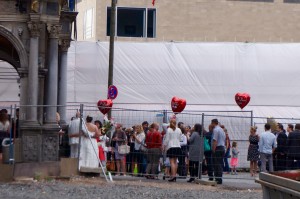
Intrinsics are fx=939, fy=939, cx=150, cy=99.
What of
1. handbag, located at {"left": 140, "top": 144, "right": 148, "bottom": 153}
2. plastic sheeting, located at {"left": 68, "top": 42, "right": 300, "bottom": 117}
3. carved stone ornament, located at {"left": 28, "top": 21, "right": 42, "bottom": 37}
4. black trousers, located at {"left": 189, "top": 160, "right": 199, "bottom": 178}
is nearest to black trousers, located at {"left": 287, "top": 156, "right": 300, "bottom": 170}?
black trousers, located at {"left": 189, "top": 160, "right": 199, "bottom": 178}

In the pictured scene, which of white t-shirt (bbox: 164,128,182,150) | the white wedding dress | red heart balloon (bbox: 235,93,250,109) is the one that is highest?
red heart balloon (bbox: 235,93,250,109)

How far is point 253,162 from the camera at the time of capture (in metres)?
26.0

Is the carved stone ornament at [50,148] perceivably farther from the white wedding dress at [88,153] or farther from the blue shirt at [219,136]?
the blue shirt at [219,136]

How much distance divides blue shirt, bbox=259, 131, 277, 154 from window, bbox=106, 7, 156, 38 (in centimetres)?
1984

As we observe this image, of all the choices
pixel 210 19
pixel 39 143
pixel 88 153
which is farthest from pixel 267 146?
pixel 210 19

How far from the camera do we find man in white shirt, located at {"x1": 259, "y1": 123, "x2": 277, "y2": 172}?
24734 millimetres

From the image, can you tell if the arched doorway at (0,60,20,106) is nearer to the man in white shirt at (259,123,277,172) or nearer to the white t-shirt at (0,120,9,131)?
the white t-shirt at (0,120,9,131)

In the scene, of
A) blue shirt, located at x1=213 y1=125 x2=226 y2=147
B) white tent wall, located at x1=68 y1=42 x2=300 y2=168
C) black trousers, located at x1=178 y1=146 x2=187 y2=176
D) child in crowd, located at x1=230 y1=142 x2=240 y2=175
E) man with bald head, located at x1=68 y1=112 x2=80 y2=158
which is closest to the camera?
man with bald head, located at x1=68 y1=112 x2=80 y2=158

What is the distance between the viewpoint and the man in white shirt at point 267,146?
24734 millimetres

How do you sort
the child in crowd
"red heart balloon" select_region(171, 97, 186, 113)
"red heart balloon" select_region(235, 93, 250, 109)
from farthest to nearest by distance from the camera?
"red heart balloon" select_region(235, 93, 250, 109) → "red heart balloon" select_region(171, 97, 186, 113) → the child in crowd

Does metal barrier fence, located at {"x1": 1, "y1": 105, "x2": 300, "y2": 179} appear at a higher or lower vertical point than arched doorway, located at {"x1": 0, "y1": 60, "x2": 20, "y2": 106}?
lower

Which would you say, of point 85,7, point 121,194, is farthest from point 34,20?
point 85,7

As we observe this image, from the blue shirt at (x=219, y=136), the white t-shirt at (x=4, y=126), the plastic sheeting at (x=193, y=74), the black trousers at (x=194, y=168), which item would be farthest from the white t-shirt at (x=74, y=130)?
the plastic sheeting at (x=193, y=74)

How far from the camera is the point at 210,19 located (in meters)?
43.6
